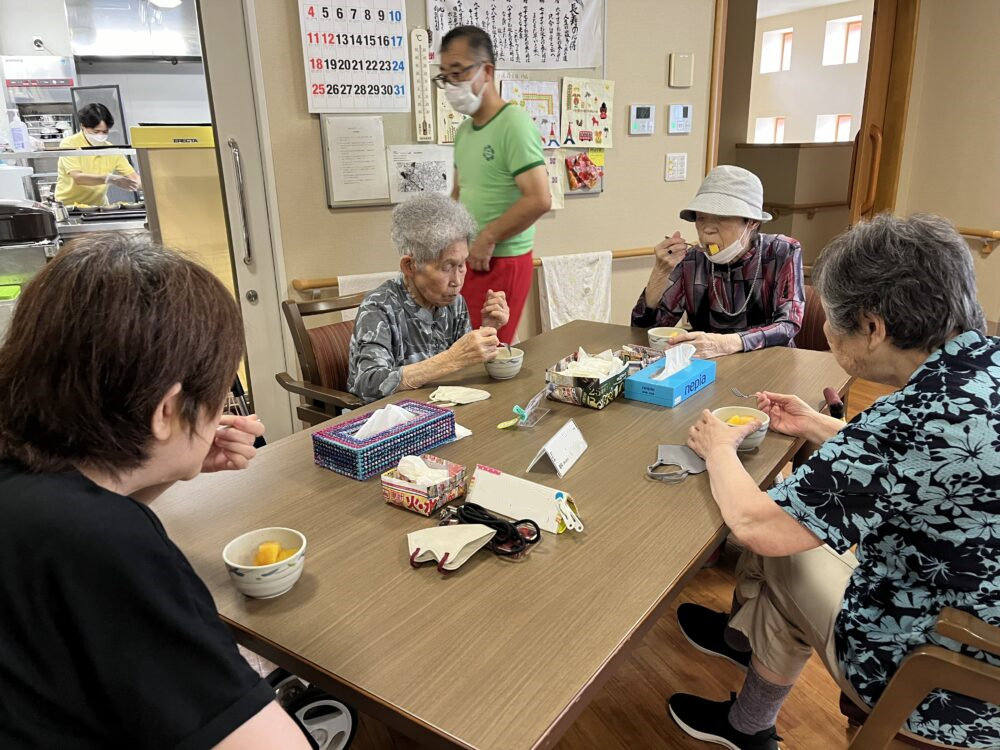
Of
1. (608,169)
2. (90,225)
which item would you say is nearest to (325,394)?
(608,169)

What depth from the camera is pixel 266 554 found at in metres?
0.98

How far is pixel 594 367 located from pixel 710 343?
51 cm

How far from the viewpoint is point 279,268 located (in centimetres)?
285

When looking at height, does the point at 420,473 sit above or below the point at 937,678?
above

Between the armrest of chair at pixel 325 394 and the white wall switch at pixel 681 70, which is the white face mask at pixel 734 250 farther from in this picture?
the white wall switch at pixel 681 70

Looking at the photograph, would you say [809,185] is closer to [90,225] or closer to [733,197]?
[733,197]

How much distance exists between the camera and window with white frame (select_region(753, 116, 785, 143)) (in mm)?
9773

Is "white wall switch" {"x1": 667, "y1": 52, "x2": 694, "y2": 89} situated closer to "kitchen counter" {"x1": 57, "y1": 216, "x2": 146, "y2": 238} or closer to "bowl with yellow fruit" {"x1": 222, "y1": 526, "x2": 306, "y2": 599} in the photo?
"kitchen counter" {"x1": 57, "y1": 216, "x2": 146, "y2": 238}

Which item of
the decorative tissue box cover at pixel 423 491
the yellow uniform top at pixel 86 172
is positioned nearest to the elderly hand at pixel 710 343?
the decorative tissue box cover at pixel 423 491

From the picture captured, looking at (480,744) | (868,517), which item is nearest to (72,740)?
(480,744)

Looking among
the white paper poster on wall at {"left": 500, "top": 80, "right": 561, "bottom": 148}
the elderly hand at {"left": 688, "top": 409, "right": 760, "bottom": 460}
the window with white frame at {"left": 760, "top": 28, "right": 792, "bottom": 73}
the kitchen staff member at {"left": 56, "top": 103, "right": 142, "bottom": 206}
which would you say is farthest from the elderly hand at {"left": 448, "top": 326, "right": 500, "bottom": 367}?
the window with white frame at {"left": 760, "top": 28, "right": 792, "bottom": 73}

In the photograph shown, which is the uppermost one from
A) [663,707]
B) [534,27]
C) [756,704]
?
[534,27]

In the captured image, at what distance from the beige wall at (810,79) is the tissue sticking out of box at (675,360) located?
316 inches

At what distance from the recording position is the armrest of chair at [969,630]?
0.84 meters
